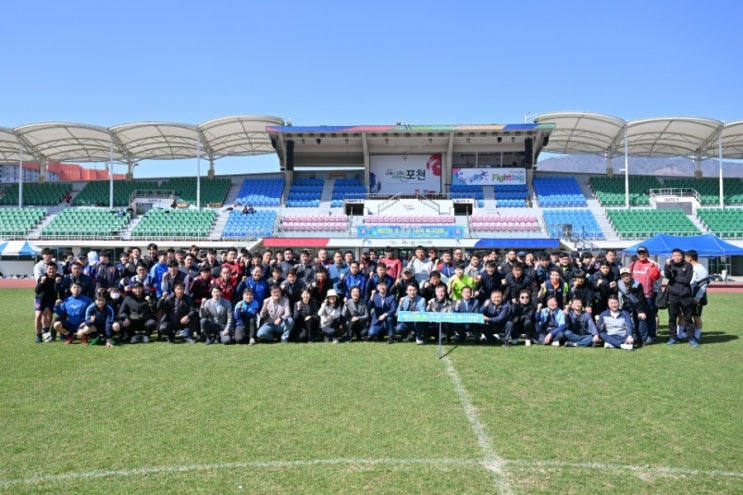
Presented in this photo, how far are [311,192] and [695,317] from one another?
28914mm

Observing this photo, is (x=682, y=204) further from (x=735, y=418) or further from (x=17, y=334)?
(x=17, y=334)

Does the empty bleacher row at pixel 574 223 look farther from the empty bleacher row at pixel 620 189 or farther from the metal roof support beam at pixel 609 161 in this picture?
the metal roof support beam at pixel 609 161

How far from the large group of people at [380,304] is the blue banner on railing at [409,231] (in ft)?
61.9

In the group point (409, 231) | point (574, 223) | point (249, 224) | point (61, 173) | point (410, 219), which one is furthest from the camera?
point (61, 173)

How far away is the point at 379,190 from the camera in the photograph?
3547 cm

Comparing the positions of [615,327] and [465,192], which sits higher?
[465,192]

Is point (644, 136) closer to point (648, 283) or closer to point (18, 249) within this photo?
point (648, 283)

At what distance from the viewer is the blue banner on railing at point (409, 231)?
1139 inches

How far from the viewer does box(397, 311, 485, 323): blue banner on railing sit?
789 cm

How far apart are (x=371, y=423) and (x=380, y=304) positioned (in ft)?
15.7

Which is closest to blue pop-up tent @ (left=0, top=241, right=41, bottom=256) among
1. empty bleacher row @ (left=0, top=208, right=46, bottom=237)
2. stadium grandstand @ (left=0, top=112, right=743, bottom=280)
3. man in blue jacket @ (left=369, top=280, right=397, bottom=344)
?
stadium grandstand @ (left=0, top=112, right=743, bottom=280)

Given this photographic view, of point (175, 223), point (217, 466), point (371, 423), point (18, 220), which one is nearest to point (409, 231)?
point (175, 223)

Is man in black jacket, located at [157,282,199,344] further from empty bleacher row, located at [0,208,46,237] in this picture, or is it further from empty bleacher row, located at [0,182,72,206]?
empty bleacher row, located at [0,182,72,206]

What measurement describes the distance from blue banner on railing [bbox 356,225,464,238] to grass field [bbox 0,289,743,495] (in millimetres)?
21128
